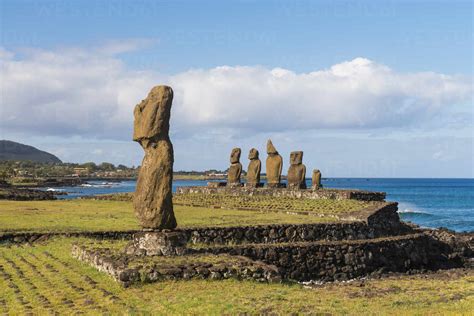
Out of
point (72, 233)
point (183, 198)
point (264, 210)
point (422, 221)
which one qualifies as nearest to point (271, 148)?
point (183, 198)

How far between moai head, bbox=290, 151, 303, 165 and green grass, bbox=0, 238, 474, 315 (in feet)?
100

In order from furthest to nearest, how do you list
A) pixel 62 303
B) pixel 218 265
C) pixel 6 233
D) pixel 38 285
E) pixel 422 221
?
pixel 422 221 → pixel 6 233 → pixel 218 265 → pixel 38 285 → pixel 62 303

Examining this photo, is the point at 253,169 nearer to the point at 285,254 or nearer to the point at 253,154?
the point at 253,154

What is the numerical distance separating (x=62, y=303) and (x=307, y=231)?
53.8ft

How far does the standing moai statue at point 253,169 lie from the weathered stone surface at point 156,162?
32.1 m

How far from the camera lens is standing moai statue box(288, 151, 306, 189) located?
4895 cm

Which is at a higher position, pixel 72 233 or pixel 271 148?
pixel 271 148

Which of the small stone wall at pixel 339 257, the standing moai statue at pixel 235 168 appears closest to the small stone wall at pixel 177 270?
the small stone wall at pixel 339 257

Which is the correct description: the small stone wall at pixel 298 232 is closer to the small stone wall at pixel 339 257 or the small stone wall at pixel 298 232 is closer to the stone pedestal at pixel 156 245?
the small stone wall at pixel 339 257

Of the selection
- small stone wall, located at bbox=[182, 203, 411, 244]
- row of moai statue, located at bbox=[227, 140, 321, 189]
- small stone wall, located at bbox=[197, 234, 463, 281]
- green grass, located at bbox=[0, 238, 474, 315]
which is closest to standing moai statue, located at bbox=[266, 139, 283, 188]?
row of moai statue, located at bbox=[227, 140, 321, 189]

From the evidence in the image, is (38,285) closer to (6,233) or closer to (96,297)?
(96,297)

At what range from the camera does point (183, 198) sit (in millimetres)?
49312

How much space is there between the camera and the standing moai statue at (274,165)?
1961 inches

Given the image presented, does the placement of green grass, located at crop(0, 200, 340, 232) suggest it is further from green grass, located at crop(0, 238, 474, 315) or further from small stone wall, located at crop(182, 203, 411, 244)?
green grass, located at crop(0, 238, 474, 315)
